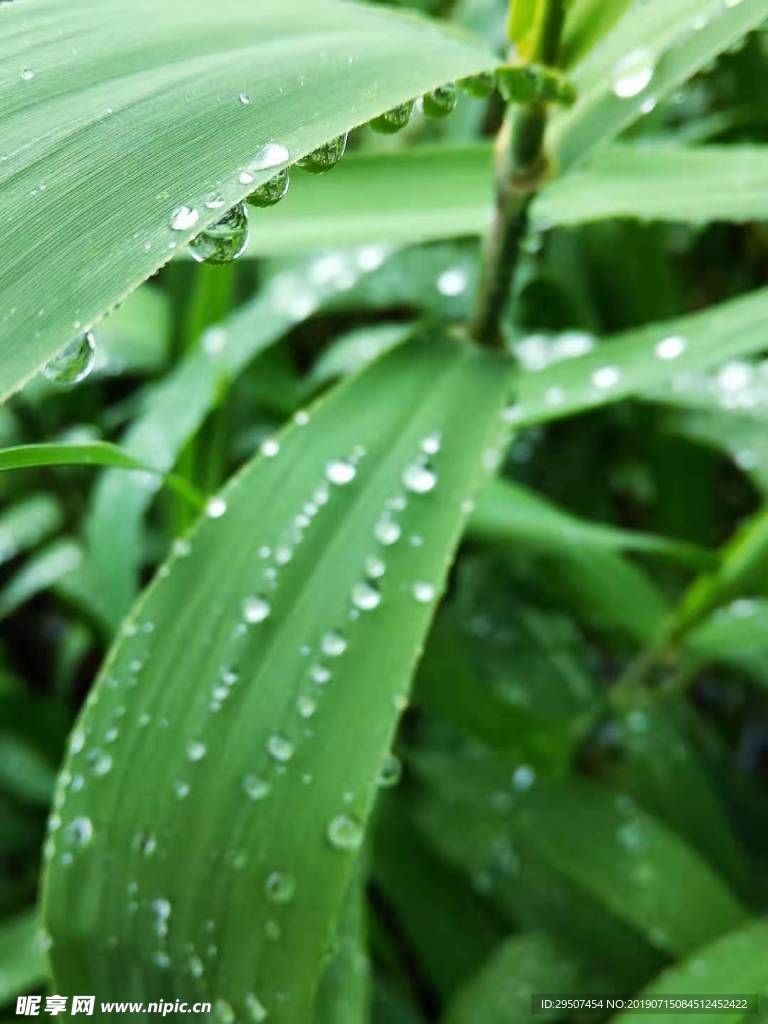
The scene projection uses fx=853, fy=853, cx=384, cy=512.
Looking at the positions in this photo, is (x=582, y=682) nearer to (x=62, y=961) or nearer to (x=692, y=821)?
(x=692, y=821)

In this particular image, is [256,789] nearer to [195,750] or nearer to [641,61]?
[195,750]

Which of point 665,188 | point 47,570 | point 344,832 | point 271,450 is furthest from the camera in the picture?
point 47,570

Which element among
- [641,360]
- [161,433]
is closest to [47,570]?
[161,433]

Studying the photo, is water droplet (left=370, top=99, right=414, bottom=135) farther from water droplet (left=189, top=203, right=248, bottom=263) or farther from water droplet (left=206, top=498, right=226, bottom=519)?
water droplet (left=206, top=498, right=226, bottom=519)

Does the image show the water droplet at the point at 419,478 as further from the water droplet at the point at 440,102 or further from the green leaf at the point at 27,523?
the green leaf at the point at 27,523

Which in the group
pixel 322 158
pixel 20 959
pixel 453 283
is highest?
pixel 453 283

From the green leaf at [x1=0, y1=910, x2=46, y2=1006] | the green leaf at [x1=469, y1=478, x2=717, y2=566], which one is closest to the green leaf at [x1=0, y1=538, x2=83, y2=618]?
the green leaf at [x1=0, y1=910, x2=46, y2=1006]

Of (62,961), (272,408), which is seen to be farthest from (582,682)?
(62,961)
